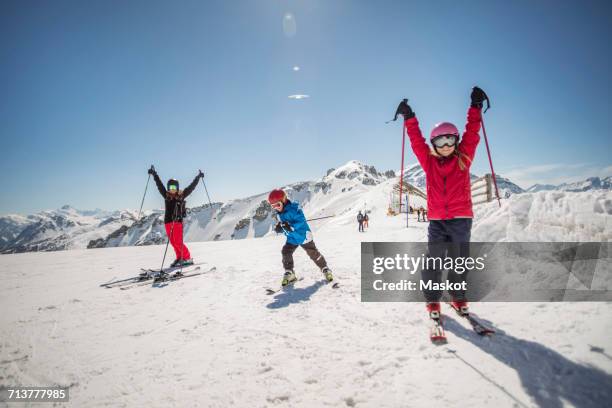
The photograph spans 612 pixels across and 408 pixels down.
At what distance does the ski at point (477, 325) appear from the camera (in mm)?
2778

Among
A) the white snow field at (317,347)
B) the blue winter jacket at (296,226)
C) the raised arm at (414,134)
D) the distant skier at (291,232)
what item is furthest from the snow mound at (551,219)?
the blue winter jacket at (296,226)

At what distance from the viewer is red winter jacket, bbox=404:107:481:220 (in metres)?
3.43

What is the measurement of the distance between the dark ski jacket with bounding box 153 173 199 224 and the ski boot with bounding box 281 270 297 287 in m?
4.70

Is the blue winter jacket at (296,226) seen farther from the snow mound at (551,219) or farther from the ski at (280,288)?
the snow mound at (551,219)

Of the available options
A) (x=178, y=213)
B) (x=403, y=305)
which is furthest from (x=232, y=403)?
(x=178, y=213)

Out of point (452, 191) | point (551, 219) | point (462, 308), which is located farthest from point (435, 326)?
point (551, 219)

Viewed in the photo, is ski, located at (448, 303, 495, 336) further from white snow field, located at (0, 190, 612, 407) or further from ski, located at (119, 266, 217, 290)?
ski, located at (119, 266, 217, 290)

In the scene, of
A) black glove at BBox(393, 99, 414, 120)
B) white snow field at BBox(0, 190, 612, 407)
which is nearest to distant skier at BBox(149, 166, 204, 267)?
white snow field at BBox(0, 190, 612, 407)

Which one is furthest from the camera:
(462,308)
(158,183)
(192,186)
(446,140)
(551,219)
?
(192,186)

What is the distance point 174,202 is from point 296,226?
4.83 meters

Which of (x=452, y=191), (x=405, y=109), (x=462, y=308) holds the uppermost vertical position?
(x=405, y=109)

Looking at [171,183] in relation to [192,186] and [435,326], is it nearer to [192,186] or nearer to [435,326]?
[192,186]

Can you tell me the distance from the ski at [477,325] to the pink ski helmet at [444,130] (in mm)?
2215

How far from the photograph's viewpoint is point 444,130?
11.3 feet
